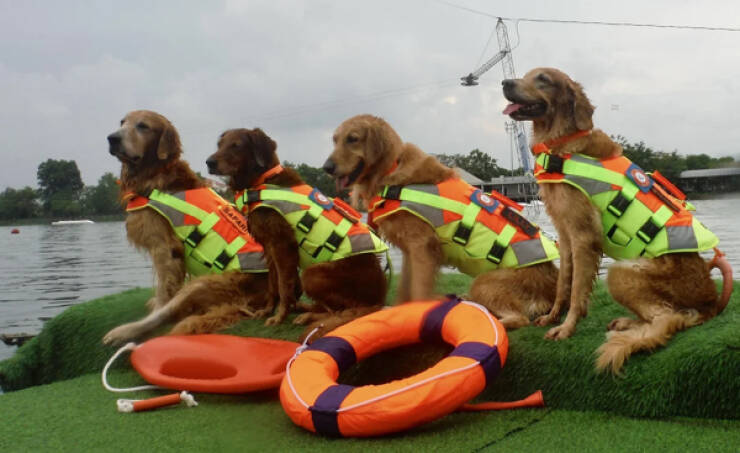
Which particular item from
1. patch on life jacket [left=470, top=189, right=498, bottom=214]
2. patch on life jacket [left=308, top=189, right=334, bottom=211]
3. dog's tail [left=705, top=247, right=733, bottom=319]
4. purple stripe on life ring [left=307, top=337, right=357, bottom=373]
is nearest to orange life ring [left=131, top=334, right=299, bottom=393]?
purple stripe on life ring [left=307, top=337, right=357, bottom=373]

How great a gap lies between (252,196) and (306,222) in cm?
56

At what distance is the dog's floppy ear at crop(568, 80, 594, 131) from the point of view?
4.06 meters

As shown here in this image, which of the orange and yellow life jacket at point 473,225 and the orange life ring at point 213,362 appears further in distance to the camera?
the orange and yellow life jacket at point 473,225

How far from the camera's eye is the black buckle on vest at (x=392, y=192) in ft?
15.4

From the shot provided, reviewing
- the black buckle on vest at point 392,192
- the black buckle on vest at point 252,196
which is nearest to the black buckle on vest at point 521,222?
the black buckle on vest at point 392,192

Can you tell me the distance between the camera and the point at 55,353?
21.2 feet

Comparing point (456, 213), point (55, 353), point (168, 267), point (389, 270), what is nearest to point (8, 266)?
point (55, 353)

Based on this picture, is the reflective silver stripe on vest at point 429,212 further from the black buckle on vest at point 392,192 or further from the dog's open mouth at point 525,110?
the dog's open mouth at point 525,110

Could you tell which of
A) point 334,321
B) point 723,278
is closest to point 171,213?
point 334,321

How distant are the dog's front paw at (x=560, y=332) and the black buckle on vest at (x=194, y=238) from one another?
12.0 ft

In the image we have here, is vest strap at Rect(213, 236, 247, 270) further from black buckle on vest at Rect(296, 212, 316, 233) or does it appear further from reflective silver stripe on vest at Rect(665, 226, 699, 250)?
reflective silver stripe on vest at Rect(665, 226, 699, 250)

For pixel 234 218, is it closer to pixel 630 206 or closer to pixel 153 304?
pixel 153 304

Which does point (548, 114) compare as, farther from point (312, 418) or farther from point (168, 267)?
point (168, 267)

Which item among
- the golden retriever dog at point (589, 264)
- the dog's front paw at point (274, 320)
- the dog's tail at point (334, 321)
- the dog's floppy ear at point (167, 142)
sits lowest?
the dog's front paw at point (274, 320)
